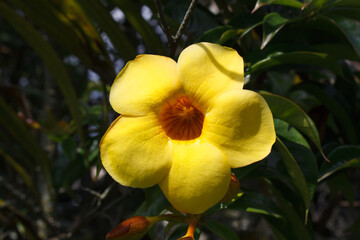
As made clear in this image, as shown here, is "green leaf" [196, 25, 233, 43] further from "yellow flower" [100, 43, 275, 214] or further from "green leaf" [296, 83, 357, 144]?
"green leaf" [296, 83, 357, 144]

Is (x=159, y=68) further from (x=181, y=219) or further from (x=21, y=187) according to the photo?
(x=21, y=187)

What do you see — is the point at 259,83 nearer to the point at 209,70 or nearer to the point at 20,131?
the point at 209,70

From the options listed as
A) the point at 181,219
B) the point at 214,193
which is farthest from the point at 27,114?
the point at 214,193

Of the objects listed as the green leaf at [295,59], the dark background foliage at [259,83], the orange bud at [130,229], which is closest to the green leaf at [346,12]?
the dark background foliage at [259,83]

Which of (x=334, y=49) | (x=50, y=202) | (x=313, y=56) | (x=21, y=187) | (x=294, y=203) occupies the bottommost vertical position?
(x=21, y=187)

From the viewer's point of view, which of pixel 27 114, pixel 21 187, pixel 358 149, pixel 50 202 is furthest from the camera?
pixel 21 187

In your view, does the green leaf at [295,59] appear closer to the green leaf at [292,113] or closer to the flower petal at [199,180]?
the green leaf at [292,113]

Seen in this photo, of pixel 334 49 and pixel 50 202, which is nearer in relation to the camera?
pixel 334 49

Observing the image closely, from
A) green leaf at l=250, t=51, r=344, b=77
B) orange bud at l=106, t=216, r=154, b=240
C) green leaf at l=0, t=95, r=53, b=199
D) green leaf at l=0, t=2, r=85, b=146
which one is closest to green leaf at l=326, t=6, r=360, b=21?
green leaf at l=250, t=51, r=344, b=77
